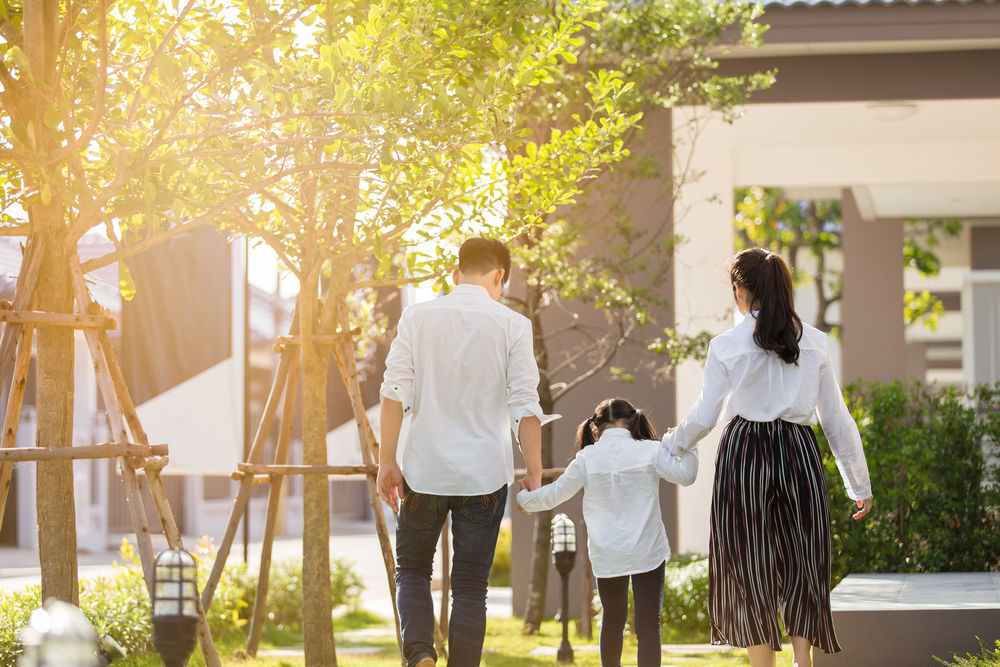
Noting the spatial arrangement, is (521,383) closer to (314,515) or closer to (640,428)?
(640,428)

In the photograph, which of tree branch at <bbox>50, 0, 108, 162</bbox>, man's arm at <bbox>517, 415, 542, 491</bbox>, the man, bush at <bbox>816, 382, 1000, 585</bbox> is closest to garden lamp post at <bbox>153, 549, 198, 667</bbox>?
the man

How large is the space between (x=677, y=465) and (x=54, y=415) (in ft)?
9.20

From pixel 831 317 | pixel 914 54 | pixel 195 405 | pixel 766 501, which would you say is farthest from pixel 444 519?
pixel 831 317

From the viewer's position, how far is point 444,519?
11.9 ft

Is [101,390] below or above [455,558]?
above

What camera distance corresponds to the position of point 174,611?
9.89 feet

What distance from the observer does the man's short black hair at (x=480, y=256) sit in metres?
3.79

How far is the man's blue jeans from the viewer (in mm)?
3477

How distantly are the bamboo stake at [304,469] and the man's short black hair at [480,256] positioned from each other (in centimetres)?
172

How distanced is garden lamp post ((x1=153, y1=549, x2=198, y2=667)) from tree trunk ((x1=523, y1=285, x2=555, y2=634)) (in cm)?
440

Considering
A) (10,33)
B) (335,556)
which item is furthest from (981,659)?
(335,556)

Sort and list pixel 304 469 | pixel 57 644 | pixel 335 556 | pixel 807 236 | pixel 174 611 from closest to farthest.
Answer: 1. pixel 57 644
2. pixel 174 611
3. pixel 304 469
4. pixel 335 556
5. pixel 807 236

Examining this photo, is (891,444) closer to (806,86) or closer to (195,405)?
(806,86)

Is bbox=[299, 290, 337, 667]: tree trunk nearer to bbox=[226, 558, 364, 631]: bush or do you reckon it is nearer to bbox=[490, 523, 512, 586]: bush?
bbox=[226, 558, 364, 631]: bush
